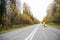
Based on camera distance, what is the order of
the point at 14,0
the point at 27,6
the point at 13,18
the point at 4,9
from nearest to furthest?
the point at 4,9 < the point at 13,18 < the point at 14,0 < the point at 27,6

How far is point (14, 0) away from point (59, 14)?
64.9ft

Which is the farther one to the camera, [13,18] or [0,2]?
[13,18]

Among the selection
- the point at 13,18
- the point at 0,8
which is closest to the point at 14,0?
the point at 13,18

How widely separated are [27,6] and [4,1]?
253 ft

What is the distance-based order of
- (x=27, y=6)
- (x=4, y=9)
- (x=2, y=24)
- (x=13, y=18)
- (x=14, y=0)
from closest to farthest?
(x=2, y=24), (x=4, y=9), (x=13, y=18), (x=14, y=0), (x=27, y=6)

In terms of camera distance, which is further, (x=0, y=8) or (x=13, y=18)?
(x=13, y=18)

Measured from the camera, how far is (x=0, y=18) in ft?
185

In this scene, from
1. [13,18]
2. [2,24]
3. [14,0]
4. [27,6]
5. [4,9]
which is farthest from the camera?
[27,6]

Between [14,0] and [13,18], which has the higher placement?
[14,0]

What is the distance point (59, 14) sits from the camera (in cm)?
7550

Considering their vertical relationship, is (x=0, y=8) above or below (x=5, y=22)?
above

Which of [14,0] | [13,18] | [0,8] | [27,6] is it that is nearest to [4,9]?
[0,8]

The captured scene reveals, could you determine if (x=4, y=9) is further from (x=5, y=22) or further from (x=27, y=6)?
(x=27, y=6)

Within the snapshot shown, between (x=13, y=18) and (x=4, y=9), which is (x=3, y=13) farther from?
(x=13, y=18)
